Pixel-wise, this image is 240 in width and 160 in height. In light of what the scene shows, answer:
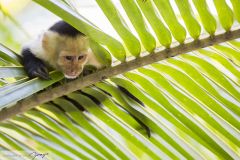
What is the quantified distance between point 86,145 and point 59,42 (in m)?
1.24

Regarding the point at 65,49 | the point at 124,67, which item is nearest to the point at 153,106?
the point at 124,67

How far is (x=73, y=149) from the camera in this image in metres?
1.01

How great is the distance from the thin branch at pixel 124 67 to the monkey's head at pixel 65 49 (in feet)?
2.34

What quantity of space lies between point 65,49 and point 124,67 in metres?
1.19

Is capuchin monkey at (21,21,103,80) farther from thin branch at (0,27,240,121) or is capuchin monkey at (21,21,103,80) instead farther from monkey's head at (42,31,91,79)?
thin branch at (0,27,240,121)

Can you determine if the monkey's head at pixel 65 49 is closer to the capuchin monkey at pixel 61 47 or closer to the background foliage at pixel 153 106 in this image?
the capuchin monkey at pixel 61 47

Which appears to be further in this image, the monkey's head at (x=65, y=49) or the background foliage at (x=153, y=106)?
the monkey's head at (x=65, y=49)

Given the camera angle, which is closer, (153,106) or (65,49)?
(153,106)

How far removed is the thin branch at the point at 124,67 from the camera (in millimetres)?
944

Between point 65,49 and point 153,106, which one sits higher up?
point 65,49

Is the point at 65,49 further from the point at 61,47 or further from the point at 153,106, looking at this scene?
the point at 153,106

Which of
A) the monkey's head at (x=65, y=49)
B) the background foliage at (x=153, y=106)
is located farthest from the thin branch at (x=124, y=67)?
the monkey's head at (x=65, y=49)

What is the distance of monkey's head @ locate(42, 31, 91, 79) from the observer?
185cm

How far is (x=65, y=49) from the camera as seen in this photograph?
2.13 metres
